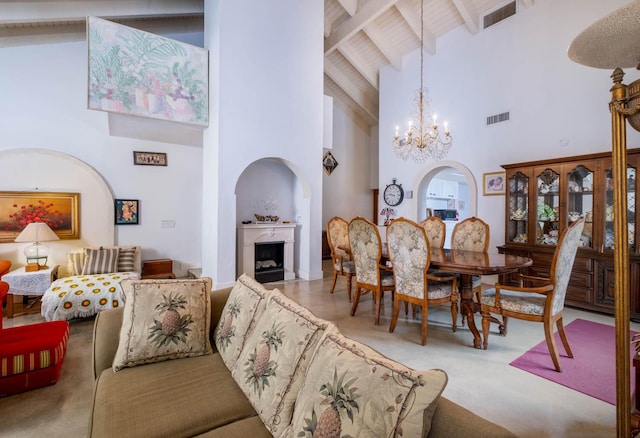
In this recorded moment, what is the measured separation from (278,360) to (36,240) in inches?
172

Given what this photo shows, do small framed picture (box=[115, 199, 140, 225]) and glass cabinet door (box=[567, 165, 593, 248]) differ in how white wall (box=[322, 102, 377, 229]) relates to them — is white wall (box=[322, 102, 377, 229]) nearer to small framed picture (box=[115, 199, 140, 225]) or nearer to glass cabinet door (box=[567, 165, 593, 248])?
small framed picture (box=[115, 199, 140, 225])

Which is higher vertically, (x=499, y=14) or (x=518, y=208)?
(x=499, y=14)

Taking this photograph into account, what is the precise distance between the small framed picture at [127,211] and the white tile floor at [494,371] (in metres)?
3.50

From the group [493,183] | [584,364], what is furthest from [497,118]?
[584,364]

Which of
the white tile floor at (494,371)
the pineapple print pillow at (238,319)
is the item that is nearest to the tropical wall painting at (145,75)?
the white tile floor at (494,371)

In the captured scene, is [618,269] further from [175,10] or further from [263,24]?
[175,10]

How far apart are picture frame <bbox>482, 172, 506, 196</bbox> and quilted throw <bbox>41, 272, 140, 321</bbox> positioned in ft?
18.4

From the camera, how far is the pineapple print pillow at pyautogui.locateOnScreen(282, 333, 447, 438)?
0.74 meters

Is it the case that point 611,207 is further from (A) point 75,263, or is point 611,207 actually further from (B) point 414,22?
(A) point 75,263

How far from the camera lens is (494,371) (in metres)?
2.28

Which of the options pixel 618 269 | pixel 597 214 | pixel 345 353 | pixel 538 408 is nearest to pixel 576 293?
pixel 597 214

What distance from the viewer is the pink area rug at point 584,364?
2066 mm

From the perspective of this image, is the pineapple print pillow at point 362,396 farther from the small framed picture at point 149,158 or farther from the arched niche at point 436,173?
the small framed picture at point 149,158

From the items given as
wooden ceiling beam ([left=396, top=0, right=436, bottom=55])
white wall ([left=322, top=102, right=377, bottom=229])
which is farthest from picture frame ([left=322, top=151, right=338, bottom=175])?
wooden ceiling beam ([left=396, top=0, right=436, bottom=55])
